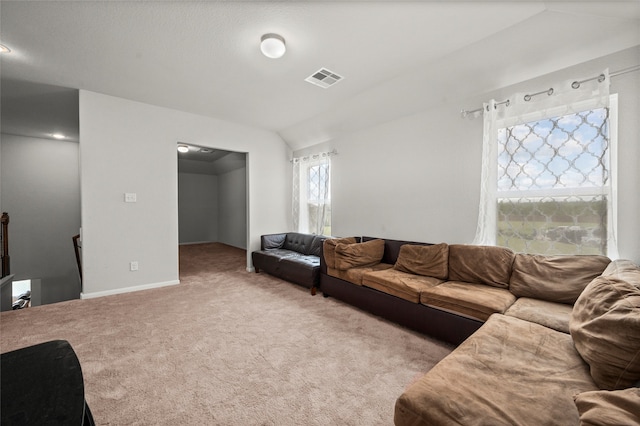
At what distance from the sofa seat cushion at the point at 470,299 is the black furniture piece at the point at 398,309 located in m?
0.06

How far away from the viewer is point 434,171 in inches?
127

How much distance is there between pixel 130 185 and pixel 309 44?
319 cm

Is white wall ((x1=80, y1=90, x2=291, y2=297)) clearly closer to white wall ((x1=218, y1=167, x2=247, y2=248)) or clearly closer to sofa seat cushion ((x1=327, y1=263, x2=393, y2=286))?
sofa seat cushion ((x1=327, y1=263, x2=393, y2=286))

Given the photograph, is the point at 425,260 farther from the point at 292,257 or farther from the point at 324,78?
the point at 324,78

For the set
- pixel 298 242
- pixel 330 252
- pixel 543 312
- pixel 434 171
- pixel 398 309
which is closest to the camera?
pixel 543 312

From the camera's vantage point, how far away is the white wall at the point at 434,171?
2.05 meters

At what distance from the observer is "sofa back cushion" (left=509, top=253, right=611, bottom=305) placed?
80.3 inches

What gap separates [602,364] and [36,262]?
800 centimetres

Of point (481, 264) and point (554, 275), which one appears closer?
point (554, 275)

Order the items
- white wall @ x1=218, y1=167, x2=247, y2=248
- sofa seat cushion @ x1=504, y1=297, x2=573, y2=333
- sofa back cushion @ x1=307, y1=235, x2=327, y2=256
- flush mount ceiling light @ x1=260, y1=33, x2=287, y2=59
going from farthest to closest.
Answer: white wall @ x1=218, y1=167, x2=247, y2=248 < sofa back cushion @ x1=307, y1=235, x2=327, y2=256 < flush mount ceiling light @ x1=260, y1=33, x2=287, y2=59 < sofa seat cushion @ x1=504, y1=297, x2=573, y2=333

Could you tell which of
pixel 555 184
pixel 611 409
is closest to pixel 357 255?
pixel 555 184

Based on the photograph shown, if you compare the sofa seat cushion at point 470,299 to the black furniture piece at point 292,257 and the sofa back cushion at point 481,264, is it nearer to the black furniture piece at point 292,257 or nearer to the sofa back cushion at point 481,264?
the sofa back cushion at point 481,264

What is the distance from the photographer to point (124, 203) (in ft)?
12.0

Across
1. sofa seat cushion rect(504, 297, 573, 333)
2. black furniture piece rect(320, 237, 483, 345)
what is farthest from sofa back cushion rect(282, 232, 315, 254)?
sofa seat cushion rect(504, 297, 573, 333)
